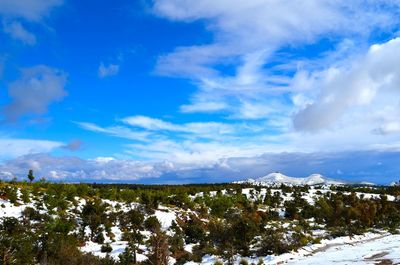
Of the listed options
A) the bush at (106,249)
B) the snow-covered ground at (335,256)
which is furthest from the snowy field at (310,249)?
the bush at (106,249)

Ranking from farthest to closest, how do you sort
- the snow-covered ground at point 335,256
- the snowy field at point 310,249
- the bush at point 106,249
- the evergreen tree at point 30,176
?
1. the evergreen tree at point 30,176
2. the bush at point 106,249
3. the snowy field at point 310,249
4. the snow-covered ground at point 335,256

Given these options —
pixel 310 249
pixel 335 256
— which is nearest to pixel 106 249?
pixel 335 256

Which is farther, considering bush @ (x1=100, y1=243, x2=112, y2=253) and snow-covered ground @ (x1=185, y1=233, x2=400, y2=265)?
bush @ (x1=100, y1=243, x2=112, y2=253)

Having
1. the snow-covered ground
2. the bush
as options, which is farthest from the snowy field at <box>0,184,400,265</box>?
the bush

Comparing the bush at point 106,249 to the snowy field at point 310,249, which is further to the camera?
the bush at point 106,249

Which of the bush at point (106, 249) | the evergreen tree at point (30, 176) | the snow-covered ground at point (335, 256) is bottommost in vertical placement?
the snow-covered ground at point (335, 256)

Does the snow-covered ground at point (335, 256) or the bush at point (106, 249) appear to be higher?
the bush at point (106, 249)

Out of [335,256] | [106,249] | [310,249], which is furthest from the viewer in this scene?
[310,249]

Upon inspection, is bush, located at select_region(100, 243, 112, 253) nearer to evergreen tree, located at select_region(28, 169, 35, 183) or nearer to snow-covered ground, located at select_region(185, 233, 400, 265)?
snow-covered ground, located at select_region(185, 233, 400, 265)

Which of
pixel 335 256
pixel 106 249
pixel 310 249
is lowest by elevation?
pixel 310 249

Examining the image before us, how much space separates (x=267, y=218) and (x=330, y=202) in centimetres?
1789

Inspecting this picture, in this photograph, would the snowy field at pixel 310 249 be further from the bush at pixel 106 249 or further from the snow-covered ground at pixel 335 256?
the bush at pixel 106 249

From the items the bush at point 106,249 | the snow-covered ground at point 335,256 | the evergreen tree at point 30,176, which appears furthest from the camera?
the evergreen tree at point 30,176

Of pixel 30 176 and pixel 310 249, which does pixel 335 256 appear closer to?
pixel 310 249
